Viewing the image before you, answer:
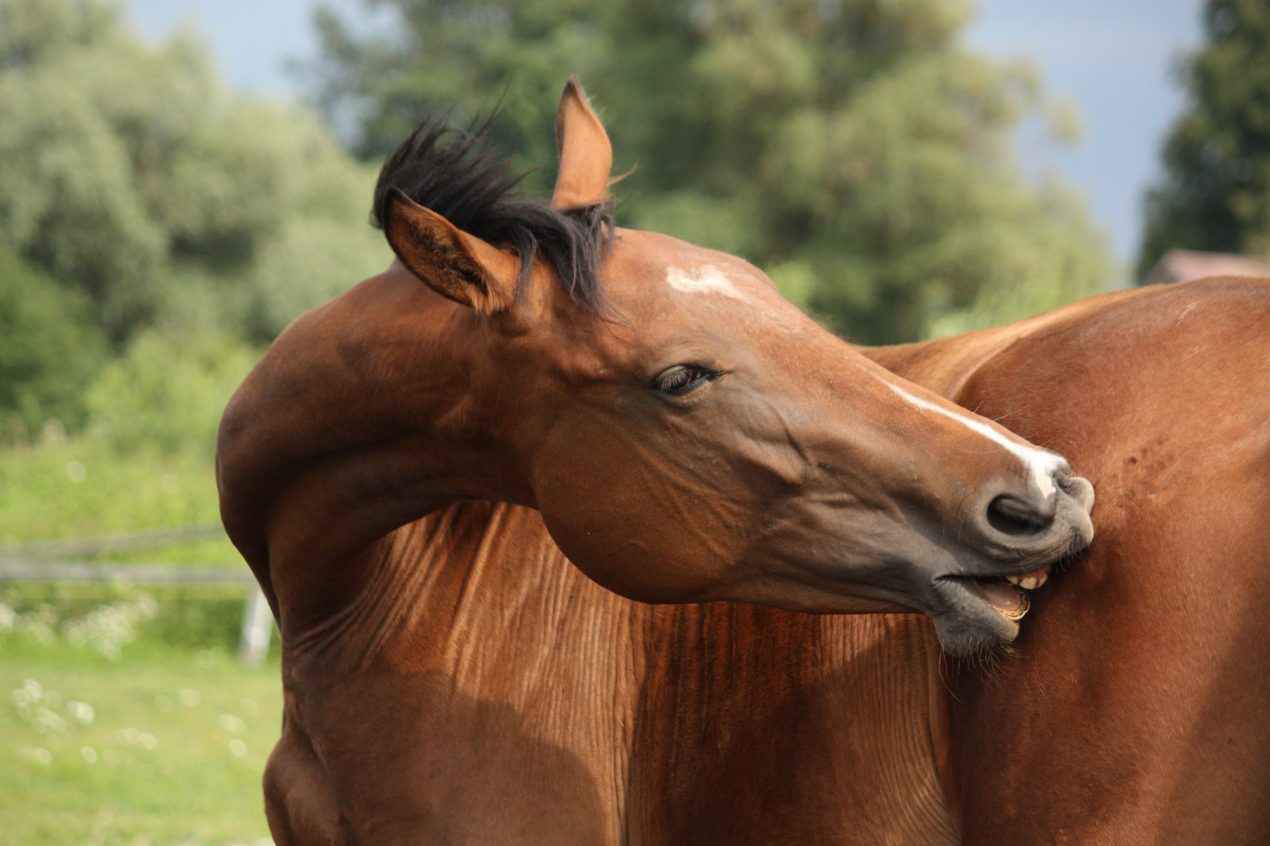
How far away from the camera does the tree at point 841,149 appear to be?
1439 inches

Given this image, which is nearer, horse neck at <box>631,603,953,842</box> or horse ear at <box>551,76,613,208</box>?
horse neck at <box>631,603,953,842</box>

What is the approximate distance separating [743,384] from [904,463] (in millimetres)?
370

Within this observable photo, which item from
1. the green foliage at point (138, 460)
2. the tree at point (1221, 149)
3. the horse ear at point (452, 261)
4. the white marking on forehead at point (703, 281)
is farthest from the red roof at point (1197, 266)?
the horse ear at point (452, 261)

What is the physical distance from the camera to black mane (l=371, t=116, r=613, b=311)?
274cm

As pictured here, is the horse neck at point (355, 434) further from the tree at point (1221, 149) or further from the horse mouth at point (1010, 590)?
the tree at point (1221, 149)

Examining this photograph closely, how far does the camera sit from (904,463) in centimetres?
252

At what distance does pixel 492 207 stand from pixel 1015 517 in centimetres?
135

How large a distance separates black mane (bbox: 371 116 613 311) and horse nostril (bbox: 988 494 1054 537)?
0.93m

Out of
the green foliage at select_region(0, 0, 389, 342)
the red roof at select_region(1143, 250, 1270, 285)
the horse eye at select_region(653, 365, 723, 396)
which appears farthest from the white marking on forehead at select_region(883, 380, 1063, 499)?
the green foliage at select_region(0, 0, 389, 342)

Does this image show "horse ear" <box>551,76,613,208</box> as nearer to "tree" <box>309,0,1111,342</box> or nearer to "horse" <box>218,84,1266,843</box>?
"horse" <box>218,84,1266,843</box>

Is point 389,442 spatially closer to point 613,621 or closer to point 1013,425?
point 613,621

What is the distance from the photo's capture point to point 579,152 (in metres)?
3.37

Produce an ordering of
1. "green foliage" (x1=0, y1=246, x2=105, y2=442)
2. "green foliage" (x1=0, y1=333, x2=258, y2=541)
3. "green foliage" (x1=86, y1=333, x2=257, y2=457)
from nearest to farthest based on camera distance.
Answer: "green foliage" (x1=0, y1=333, x2=258, y2=541) → "green foliage" (x1=86, y1=333, x2=257, y2=457) → "green foliage" (x1=0, y1=246, x2=105, y2=442)

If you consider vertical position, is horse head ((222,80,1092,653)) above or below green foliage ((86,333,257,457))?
above
